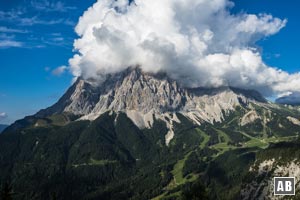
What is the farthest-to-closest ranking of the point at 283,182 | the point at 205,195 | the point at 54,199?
the point at 54,199
the point at 205,195
the point at 283,182

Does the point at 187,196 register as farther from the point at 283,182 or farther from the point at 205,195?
the point at 283,182

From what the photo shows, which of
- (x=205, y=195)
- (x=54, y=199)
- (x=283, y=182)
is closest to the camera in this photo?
(x=283, y=182)

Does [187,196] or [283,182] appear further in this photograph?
[187,196]

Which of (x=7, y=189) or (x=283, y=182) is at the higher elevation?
(x=283, y=182)

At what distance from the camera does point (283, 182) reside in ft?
111

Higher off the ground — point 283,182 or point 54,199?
point 283,182

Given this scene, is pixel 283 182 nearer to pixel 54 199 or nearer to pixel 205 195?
pixel 205 195

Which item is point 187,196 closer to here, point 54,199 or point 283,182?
point 54,199

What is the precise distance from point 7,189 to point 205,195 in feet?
134

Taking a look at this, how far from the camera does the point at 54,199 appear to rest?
3814 inches

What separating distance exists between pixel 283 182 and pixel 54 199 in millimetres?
75071

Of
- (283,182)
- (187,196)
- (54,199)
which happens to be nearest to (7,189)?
(54,199)

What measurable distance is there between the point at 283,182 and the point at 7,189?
2429 inches

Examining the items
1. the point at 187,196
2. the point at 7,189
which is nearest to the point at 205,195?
the point at 187,196
